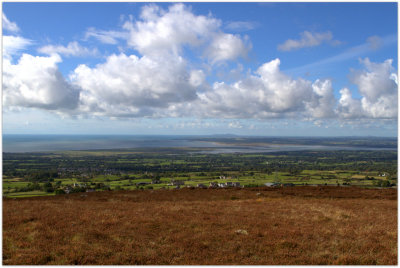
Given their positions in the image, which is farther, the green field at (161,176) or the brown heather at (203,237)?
the green field at (161,176)

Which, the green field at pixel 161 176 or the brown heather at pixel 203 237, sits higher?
the brown heather at pixel 203 237

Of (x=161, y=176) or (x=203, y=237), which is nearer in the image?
(x=203, y=237)

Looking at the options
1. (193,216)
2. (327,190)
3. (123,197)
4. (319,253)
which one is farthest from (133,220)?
(327,190)

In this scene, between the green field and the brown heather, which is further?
the green field

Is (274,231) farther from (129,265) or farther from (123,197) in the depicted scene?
(123,197)

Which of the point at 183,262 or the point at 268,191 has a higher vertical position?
the point at 183,262

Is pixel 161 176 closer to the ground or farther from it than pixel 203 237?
closer to the ground

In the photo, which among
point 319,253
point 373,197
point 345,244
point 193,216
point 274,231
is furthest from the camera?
point 373,197

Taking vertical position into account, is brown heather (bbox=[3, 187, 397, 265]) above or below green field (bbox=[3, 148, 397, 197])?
above
